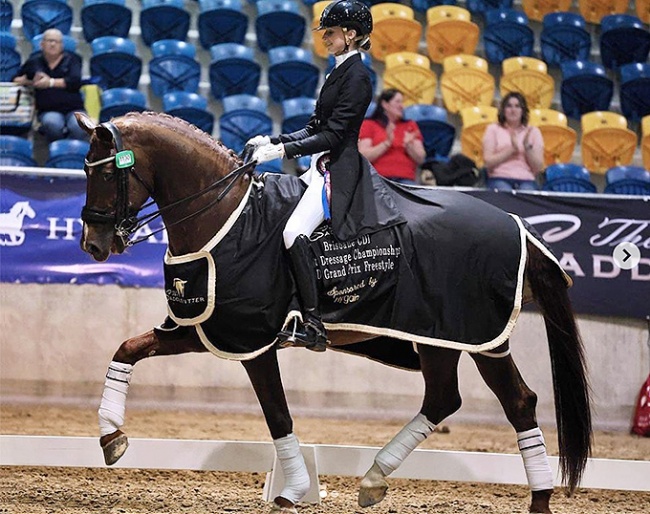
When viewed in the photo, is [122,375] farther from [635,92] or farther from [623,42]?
[623,42]

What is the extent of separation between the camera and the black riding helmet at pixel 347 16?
4.77 m

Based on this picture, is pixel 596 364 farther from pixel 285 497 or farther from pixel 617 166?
pixel 285 497

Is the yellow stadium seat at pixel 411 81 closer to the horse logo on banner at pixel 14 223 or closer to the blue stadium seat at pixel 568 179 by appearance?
the blue stadium seat at pixel 568 179

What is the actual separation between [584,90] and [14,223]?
5.95 metres

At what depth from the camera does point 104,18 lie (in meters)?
10.1

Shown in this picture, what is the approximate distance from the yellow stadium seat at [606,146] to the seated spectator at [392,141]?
2.19m

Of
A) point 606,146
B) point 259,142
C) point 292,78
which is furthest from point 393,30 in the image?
point 259,142

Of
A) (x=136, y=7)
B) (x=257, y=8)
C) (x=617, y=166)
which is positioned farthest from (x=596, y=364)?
(x=136, y=7)

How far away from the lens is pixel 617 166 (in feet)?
31.5

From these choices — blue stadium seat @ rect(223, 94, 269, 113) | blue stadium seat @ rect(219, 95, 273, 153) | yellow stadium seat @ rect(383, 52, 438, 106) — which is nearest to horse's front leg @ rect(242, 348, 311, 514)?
blue stadium seat @ rect(219, 95, 273, 153)

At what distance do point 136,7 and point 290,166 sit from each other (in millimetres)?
2915

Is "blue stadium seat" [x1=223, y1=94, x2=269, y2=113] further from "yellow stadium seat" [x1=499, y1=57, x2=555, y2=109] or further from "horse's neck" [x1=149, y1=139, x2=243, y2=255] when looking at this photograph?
"horse's neck" [x1=149, y1=139, x2=243, y2=255]

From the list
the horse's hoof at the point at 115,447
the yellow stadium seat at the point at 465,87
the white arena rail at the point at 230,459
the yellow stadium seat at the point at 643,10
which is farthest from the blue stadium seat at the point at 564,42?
the horse's hoof at the point at 115,447

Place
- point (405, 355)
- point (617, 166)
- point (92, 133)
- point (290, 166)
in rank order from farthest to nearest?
point (617, 166) → point (290, 166) → point (405, 355) → point (92, 133)
